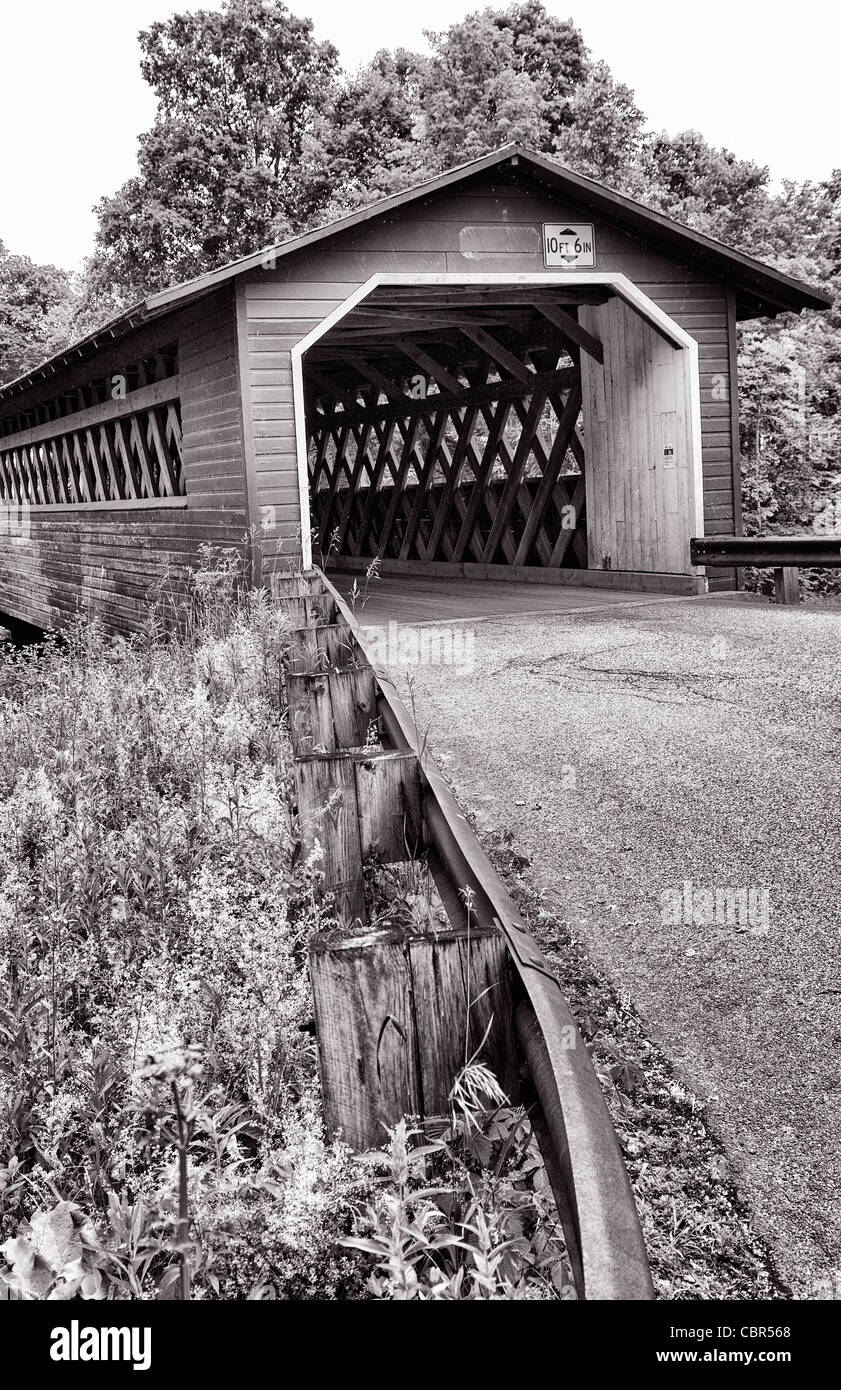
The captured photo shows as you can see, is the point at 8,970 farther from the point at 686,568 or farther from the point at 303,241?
the point at 686,568

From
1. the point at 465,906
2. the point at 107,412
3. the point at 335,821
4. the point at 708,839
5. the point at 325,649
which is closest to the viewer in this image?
the point at 465,906

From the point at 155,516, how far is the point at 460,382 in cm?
457

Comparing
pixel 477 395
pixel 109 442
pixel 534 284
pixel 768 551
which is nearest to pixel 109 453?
pixel 109 442

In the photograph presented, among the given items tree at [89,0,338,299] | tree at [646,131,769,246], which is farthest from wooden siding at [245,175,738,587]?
tree at [89,0,338,299]

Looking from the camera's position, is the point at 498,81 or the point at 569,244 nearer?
the point at 569,244

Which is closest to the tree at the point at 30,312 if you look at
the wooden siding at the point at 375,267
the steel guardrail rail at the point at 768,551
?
the wooden siding at the point at 375,267

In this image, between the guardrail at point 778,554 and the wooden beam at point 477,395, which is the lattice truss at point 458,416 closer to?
the wooden beam at point 477,395

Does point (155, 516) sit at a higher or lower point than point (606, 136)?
lower

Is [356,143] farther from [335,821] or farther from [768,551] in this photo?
[335,821]

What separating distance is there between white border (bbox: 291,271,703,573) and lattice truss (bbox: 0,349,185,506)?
2.54 meters

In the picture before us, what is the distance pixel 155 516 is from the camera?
14.0 meters

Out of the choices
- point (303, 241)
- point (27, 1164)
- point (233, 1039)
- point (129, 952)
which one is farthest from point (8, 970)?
point (303, 241)

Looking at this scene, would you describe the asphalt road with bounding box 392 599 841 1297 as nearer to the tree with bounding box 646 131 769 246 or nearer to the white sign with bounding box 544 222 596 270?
the white sign with bounding box 544 222 596 270

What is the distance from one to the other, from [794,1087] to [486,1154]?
883mm
